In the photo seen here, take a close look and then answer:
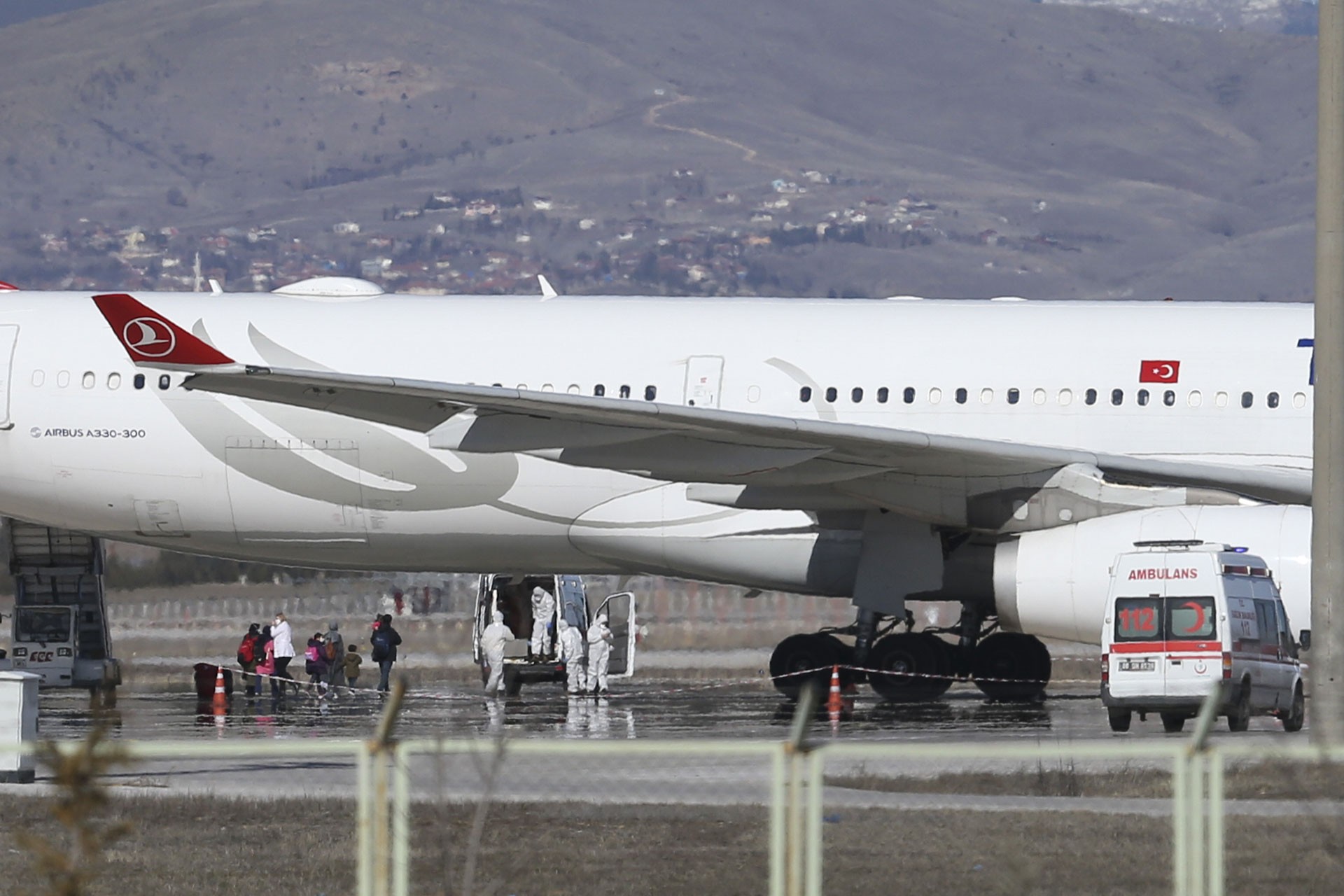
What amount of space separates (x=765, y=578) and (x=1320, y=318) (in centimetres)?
1017

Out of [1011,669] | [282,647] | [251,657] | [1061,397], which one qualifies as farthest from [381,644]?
[1061,397]

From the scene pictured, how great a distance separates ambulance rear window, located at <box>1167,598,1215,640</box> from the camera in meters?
19.4

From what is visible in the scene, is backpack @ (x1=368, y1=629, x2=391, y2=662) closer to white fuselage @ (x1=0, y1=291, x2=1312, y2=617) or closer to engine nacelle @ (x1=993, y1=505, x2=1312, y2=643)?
white fuselage @ (x1=0, y1=291, x2=1312, y2=617)

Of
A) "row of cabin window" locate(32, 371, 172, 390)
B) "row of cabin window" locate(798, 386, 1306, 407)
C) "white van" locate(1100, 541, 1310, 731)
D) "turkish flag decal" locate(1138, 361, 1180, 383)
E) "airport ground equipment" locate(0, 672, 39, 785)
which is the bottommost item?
"airport ground equipment" locate(0, 672, 39, 785)

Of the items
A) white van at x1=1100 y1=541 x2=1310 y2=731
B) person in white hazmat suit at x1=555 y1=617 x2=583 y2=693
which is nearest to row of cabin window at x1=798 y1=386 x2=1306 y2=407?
white van at x1=1100 y1=541 x2=1310 y2=731

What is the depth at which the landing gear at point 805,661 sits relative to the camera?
2483 cm

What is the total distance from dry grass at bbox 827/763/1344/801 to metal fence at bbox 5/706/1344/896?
5cm

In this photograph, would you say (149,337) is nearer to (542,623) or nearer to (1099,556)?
(1099,556)

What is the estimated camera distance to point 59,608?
28812mm

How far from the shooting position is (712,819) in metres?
12.2

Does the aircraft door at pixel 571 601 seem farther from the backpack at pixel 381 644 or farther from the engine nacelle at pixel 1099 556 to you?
the engine nacelle at pixel 1099 556

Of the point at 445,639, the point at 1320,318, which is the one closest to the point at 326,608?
the point at 445,639

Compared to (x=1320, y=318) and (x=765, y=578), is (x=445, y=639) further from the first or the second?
(x=1320, y=318)

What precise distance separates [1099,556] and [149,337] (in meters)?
9.04
